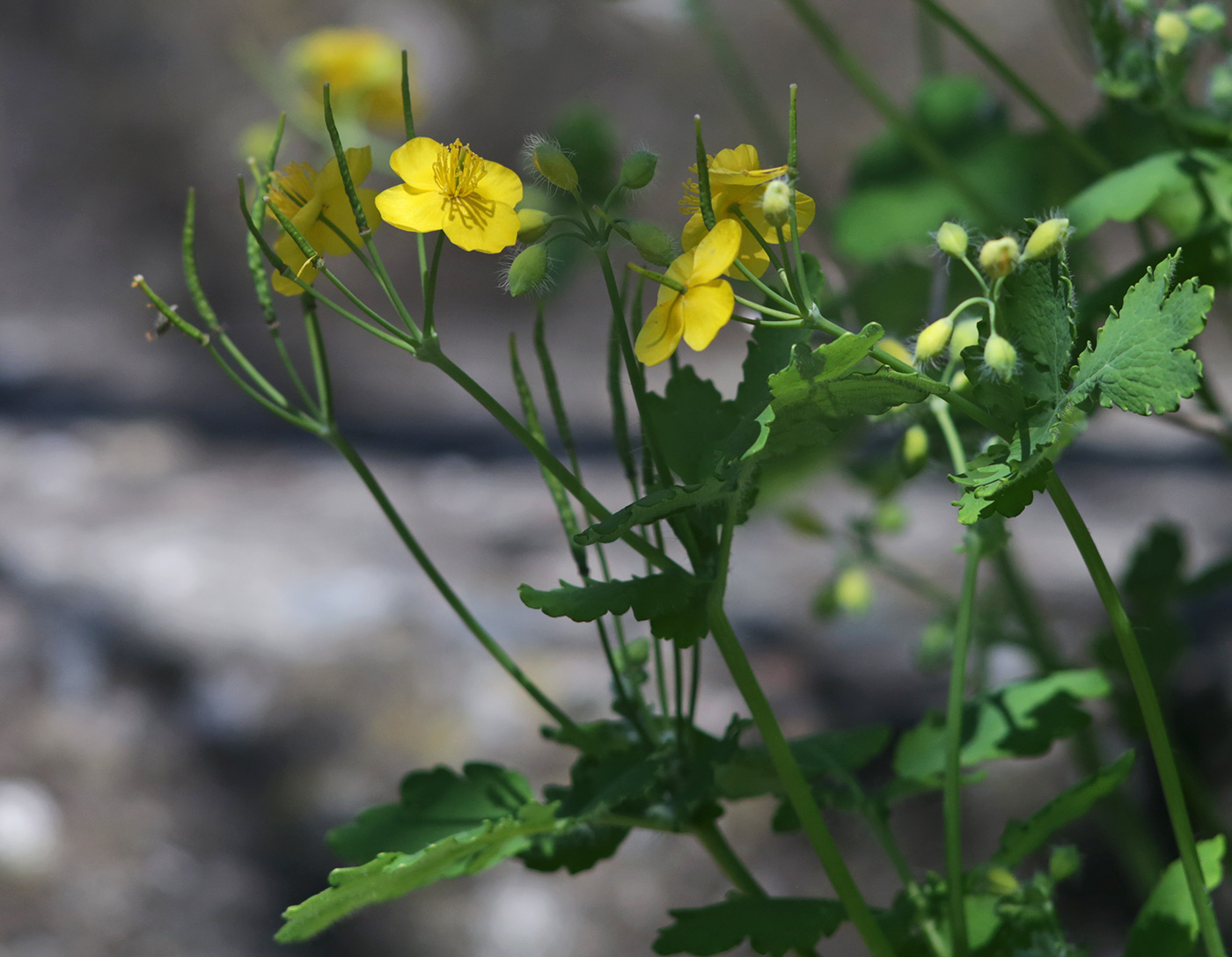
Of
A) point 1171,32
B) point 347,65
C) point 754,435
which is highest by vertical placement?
point 347,65

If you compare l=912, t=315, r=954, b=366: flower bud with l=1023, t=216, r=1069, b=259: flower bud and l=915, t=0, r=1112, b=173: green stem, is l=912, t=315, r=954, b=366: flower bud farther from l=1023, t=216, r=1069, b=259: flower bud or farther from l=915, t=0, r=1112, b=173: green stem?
l=915, t=0, r=1112, b=173: green stem

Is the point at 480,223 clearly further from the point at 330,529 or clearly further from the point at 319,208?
the point at 330,529

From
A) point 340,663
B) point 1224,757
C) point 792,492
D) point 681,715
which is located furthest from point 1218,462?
point 681,715

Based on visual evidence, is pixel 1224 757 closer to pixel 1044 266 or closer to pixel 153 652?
pixel 1044 266

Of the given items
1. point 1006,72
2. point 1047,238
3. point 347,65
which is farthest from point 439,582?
point 347,65

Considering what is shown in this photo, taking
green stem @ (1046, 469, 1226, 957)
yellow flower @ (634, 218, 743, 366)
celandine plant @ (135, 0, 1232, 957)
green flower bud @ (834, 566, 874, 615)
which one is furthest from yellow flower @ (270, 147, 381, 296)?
green flower bud @ (834, 566, 874, 615)

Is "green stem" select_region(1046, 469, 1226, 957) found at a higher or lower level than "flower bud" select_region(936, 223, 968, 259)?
lower

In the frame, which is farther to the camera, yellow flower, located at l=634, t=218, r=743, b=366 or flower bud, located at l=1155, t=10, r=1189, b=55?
flower bud, located at l=1155, t=10, r=1189, b=55

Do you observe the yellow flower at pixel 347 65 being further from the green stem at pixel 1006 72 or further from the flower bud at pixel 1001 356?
the flower bud at pixel 1001 356

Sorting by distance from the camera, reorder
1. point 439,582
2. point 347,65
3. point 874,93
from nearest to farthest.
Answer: point 439,582, point 874,93, point 347,65
